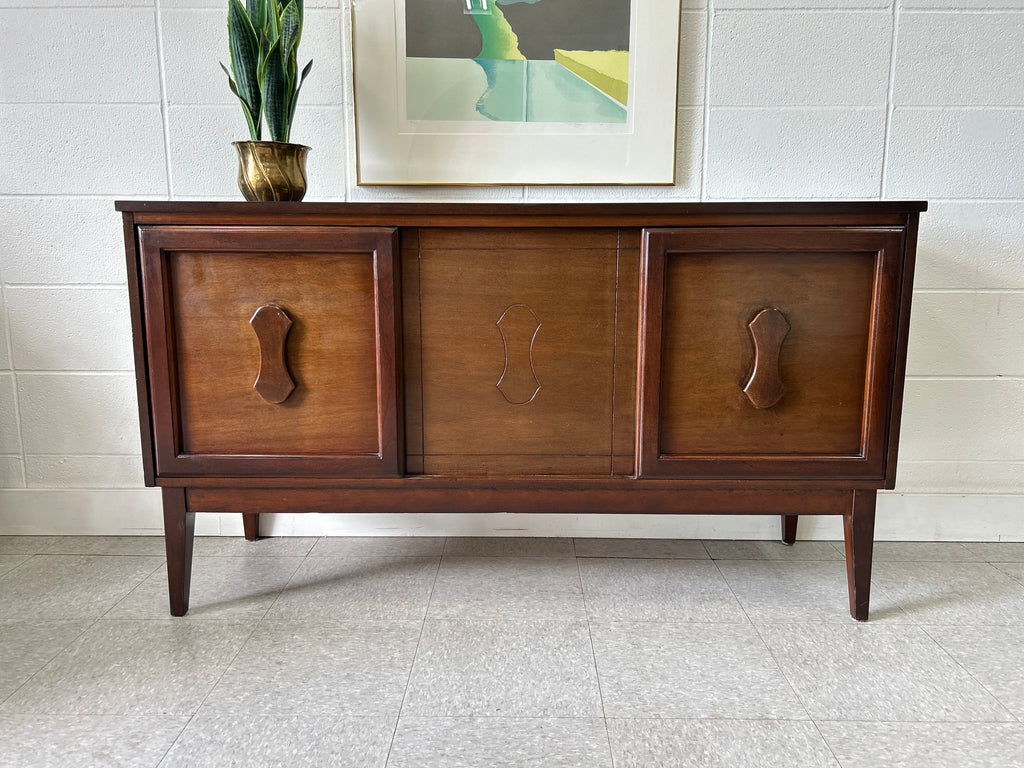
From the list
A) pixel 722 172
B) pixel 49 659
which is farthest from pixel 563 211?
pixel 49 659

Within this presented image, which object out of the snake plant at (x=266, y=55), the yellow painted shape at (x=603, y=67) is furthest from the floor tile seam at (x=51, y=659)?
the yellow painted shape at (x=603, y=67)

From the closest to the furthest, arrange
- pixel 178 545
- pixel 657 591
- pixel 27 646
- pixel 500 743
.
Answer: pixel 500 743 < pixel 27 646 < pixel 178 545 < pixel 657 591

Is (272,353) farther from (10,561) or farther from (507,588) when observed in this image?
(10,561)

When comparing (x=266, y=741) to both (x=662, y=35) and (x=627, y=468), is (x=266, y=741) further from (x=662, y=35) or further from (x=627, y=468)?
(x=662, y=35)

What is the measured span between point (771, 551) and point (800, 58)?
4.43 feet

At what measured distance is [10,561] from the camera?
164 centimetres

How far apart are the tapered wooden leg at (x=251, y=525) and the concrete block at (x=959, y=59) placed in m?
2.14

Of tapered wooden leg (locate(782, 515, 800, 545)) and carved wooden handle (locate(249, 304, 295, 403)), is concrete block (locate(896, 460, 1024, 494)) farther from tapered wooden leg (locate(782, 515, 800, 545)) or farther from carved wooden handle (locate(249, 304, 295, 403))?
carved wooden handle (locate(249, 304, 295, 403))

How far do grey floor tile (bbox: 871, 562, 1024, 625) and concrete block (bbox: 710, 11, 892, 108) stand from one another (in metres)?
1.25

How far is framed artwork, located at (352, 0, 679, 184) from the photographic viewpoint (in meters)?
1.58

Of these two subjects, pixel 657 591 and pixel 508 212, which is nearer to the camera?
pixel 508 212

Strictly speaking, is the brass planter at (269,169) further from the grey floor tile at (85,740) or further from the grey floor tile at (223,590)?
the grey floor tile at (85,740)

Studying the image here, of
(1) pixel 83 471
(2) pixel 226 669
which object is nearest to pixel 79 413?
(1) pixel 83 471

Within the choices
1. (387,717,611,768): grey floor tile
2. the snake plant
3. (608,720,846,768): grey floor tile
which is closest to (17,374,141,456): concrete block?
the snake plant
